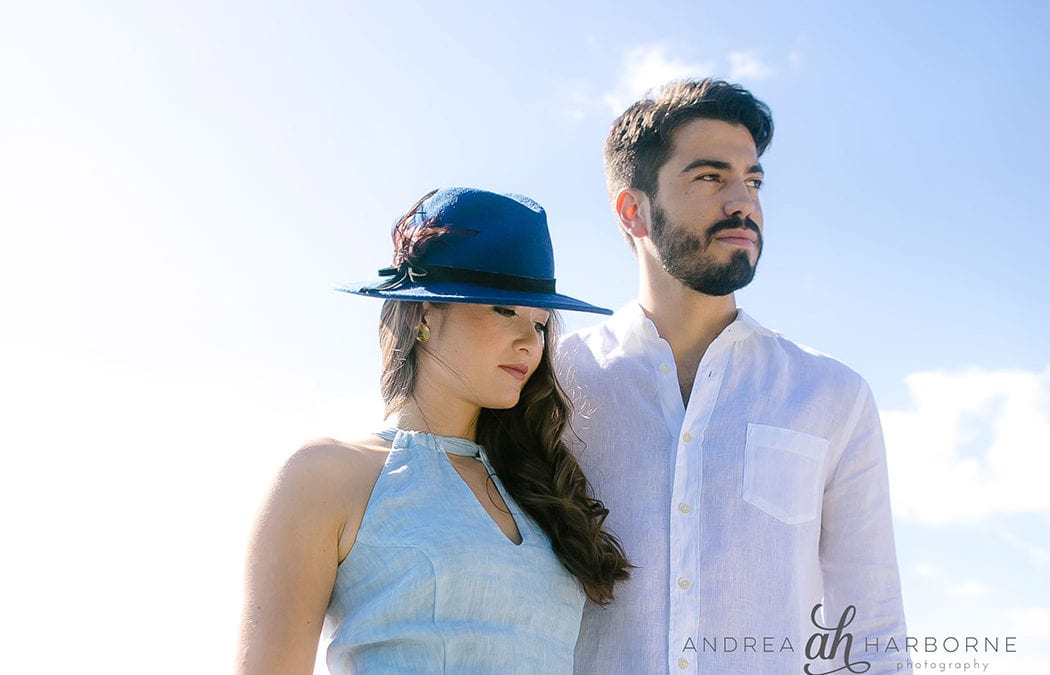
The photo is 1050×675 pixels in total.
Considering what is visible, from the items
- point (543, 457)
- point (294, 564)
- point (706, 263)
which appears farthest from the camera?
point (706, 263)

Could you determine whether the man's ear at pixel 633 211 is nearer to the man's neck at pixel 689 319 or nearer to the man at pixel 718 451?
the man at pixel 718 451

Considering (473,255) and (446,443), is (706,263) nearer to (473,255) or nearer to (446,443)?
(473,255)

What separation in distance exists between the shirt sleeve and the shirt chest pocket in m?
0.10

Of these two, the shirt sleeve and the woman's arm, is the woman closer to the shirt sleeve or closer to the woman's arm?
the woman's arm

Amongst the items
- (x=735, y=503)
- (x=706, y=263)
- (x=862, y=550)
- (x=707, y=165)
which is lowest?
(x=862, y=550)

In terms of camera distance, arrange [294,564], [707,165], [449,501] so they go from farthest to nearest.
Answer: [707,165] → [449,501] → [294,564]

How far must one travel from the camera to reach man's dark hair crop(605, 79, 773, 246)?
370 centimetres

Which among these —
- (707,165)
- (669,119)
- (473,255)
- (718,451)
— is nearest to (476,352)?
(473,255)

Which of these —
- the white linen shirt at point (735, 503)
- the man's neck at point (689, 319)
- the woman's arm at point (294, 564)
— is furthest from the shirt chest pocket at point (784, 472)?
the woman's arm at point (294, 564)

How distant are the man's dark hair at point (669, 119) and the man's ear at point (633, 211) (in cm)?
3

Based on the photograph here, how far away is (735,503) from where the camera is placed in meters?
3.16

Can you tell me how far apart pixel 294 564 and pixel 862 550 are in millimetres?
1772

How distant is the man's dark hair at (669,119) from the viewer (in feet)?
12.1

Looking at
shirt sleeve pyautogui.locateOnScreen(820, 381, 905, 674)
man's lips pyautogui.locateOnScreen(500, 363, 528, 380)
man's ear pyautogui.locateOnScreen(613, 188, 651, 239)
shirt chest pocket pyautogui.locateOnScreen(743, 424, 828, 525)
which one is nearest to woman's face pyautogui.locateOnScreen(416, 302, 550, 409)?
man's lips pyautogui.locateOnScreen(500, 363, 528, 380)
